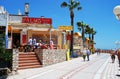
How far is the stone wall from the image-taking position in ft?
95.3

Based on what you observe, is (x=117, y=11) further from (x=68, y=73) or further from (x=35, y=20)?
(x=35, y=20)

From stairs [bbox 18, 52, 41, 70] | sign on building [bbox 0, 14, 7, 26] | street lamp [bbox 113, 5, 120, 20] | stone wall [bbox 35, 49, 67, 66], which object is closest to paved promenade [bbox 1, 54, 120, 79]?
stairs [bbox 18, 52, 41, 70]

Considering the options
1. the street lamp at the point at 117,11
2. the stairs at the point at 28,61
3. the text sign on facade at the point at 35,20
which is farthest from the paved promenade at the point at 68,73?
the text sign on facade at the point at 35,20

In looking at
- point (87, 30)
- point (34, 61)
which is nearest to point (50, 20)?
point (34, 61)

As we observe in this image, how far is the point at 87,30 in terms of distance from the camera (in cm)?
9112

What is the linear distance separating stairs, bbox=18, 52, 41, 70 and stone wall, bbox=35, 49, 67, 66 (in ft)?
1.58

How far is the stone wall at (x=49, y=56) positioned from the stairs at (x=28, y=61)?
48cm

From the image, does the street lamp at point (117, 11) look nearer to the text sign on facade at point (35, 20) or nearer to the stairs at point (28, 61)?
the stairs at point (28, 61)

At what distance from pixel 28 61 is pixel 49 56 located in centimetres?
448

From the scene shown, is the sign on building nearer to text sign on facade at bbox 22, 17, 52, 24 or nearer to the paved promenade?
the paved promenade

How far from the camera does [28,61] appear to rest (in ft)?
89.1

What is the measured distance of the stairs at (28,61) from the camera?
2578 cm

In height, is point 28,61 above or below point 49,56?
below

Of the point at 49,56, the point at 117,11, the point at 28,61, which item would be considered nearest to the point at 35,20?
the point at 49,56
